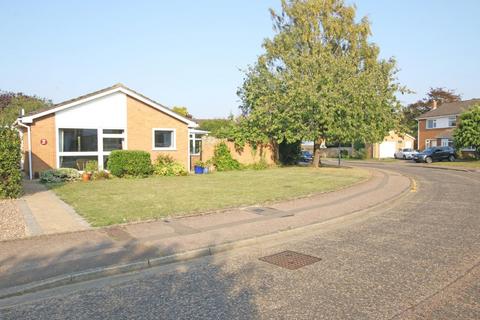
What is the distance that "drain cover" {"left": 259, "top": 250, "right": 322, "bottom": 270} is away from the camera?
601 cm

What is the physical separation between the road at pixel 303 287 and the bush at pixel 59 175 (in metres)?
12.6

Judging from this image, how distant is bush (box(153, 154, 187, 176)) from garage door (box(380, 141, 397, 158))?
126ft

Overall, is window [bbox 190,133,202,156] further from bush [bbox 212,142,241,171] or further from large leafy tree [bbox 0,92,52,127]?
large leafy tree [bbox 0,92,52,127]

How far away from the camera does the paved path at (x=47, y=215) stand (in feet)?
25.7

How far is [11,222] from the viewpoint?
8.38 metres

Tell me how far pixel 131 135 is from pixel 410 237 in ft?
52.5

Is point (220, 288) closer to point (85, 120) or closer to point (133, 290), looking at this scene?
point (133, 290)

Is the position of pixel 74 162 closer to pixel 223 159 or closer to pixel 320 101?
pixel 223 159

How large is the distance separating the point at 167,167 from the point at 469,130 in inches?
1161

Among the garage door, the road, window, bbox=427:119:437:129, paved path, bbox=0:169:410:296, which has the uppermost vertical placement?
window, bbox=427:119:437:129

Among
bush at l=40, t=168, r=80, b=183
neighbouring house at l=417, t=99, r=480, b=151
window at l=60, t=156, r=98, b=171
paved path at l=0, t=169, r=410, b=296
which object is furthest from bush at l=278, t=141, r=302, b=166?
neighbouring house at l=417, t=99, r=480, b=151

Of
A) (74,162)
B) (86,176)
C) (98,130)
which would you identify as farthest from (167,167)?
(74,162)

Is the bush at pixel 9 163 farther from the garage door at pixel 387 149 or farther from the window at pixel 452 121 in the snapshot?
the window at pixel 452 121

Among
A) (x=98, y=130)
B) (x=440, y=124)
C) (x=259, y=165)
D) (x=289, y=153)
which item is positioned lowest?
(x=259, y=165)
